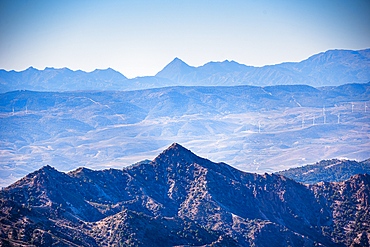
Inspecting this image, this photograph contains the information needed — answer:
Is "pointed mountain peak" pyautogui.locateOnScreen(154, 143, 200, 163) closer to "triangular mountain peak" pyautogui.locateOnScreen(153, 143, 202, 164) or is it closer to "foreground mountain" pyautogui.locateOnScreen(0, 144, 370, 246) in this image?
"triangular mountain peak" pyautogui.locateOnScreen(153, 143, 202, 164)

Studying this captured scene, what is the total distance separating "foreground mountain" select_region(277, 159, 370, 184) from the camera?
557 feet

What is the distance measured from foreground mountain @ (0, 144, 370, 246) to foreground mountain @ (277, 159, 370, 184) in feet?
229

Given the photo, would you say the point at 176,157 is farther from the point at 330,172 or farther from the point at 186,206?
the point at 330,172

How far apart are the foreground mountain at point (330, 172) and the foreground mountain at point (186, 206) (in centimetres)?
6981

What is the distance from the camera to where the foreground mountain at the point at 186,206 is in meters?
79.3

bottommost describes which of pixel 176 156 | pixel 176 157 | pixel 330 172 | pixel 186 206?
pixel 330 172

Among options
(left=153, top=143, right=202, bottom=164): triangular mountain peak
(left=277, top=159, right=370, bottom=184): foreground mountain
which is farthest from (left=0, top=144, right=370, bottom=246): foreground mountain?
(left=277, top=159, right=370, bottom=184): foreground mountain

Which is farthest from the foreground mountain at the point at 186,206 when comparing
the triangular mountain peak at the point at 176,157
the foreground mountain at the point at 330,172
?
the foreground mountain at the point at 330,172

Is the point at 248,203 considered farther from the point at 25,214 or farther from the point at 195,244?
the point at 25,214

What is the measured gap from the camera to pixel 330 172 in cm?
17638

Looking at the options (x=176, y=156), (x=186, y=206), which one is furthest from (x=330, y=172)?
(x=186, y=206)

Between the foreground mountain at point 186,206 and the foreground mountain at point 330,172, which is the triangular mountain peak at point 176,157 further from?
the foreground mountain at point 330,172

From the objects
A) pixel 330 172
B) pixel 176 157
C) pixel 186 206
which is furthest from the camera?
pixel 330 172

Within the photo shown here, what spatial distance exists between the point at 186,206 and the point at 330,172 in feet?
310
